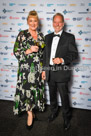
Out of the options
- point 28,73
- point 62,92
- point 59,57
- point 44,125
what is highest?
point 59,57

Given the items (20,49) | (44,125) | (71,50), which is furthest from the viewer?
(44,125)

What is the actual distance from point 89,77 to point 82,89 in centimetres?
25

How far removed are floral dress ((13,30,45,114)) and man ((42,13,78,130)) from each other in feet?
0.35

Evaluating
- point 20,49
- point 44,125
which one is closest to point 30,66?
point 20,49

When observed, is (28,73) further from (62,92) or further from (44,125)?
(44,125)

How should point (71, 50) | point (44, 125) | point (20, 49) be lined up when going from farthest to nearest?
point (44, 125) → point (20, 49) → point (71, 50)

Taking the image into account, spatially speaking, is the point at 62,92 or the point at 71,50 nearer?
the point at 71,50

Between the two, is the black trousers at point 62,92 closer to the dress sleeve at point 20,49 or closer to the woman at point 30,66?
the woman at point 30,66

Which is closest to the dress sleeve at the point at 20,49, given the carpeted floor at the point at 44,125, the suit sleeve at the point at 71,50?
the suit sleeve at the point at 71,50

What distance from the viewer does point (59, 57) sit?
64.5 inches

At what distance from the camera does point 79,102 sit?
2309mm

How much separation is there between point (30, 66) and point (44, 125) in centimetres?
91

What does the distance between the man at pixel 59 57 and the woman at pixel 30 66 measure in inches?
4.5

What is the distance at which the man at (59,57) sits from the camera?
5.23ft
